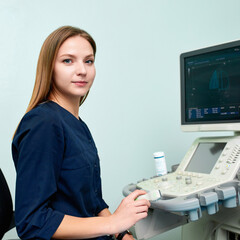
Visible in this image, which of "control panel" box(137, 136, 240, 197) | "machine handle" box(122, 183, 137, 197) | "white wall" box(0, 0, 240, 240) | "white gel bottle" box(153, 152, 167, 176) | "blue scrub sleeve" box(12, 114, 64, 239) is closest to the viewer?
"blue scrub sleeve" box(12, 114, 64, 239)

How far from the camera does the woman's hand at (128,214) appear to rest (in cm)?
77

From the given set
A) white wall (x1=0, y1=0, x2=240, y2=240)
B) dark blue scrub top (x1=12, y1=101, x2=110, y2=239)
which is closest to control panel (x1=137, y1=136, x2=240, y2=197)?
dark blue scrub top (x1=12, y1=101, x2=110, y2=239)

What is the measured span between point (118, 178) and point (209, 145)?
2.41 feet

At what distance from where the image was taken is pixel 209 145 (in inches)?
47.0

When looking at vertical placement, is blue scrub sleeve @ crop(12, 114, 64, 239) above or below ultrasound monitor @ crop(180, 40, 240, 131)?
below

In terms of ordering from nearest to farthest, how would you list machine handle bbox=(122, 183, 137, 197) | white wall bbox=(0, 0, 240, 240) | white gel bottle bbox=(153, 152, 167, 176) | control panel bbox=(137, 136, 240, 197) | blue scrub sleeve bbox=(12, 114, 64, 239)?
blue scrub sleeve bbox=(12, 114, 64, 239) → control panel bbox=(137, 136, 240, 197) → machine handle bbox=(122, 183, 137, 197) → white gel bottle bbox=(153, 152, 167, 176) → white wall bbox=(0, 0, 240, 240)

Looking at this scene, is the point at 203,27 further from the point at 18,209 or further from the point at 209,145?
the point at 18,209

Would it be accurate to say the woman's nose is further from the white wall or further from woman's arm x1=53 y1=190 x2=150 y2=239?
the white wall

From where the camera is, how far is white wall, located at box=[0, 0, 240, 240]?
5.03 ft

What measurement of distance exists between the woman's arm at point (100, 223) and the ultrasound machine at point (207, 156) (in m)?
0.14

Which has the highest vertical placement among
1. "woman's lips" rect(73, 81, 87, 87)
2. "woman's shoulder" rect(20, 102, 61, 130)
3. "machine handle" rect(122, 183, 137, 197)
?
"woman's lips" rect(73, 81, 87, 87)

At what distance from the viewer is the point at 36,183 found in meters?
0.72

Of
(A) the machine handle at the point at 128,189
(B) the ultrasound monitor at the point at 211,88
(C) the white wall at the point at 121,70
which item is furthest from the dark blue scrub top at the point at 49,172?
(C) the white wall at the point at 121,70

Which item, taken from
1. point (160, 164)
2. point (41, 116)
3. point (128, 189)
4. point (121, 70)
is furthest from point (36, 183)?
point (121, 70)
